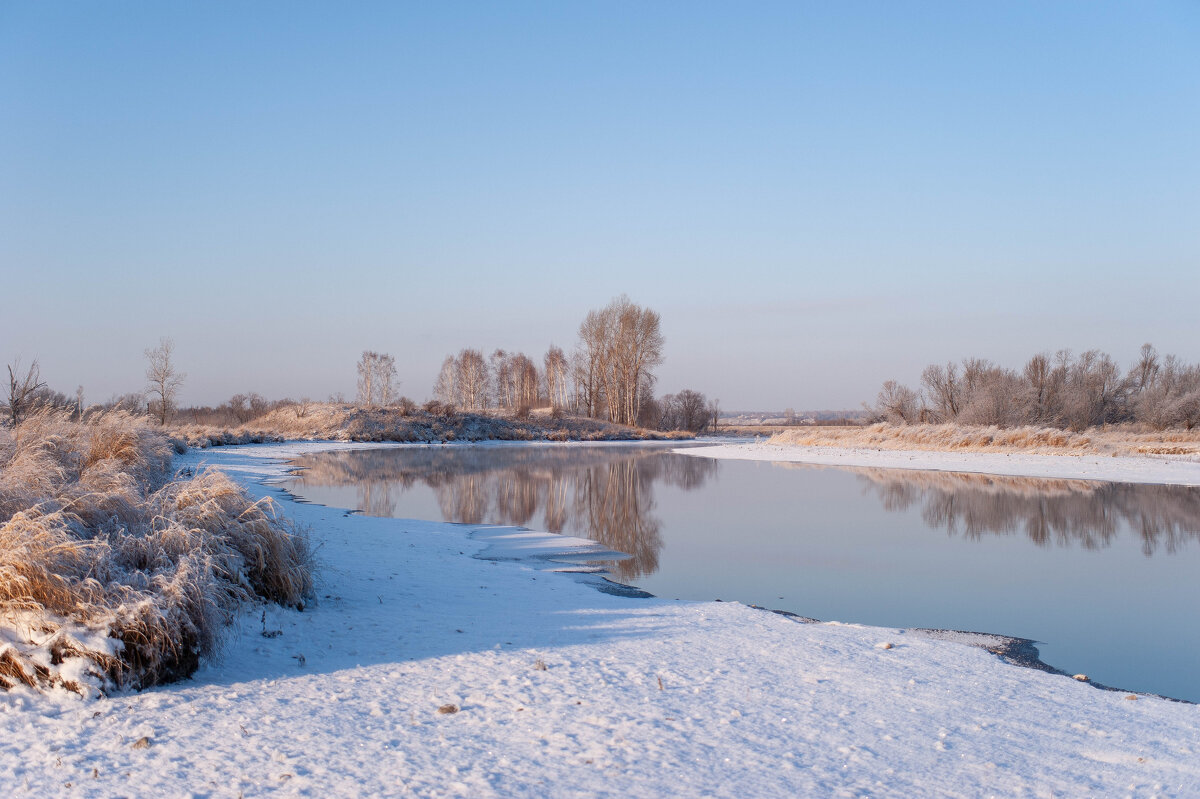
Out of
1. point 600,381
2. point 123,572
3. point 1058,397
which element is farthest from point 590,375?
point 123,572

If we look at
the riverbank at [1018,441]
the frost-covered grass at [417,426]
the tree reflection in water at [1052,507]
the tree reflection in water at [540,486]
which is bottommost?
the tree reflection in water at [1052,507]

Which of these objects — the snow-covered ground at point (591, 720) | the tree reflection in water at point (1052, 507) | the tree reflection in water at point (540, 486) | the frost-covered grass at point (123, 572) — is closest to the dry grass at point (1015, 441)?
the tree reflection in water at point (1052, 507)

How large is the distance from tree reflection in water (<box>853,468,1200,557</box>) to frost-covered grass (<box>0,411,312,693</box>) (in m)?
9.13

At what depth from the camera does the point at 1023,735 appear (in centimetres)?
344

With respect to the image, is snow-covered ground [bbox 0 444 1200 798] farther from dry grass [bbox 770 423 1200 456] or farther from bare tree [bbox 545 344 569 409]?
bare tree [bbox 545 344 569 409]

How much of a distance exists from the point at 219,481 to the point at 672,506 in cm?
901

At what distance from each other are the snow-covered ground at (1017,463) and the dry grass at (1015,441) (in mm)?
1244

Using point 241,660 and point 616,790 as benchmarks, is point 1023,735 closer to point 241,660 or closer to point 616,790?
point 616,790

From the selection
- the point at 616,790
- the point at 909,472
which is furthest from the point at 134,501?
the point at 909,472

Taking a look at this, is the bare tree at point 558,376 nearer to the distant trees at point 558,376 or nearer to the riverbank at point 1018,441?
the distant trees at point 558,376

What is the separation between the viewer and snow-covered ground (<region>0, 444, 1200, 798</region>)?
2.88 metres

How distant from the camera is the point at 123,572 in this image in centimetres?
416

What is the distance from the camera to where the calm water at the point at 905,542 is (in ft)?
19.5

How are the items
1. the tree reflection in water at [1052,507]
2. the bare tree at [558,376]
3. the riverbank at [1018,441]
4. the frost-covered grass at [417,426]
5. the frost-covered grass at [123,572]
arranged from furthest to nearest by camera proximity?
the bare tree at [558,376]
the frost-covered grass at [417,426]
the riverbank at [1018,441]
the tree reflection in water at [1052,507]
the frost-covered grass at [123,572]
